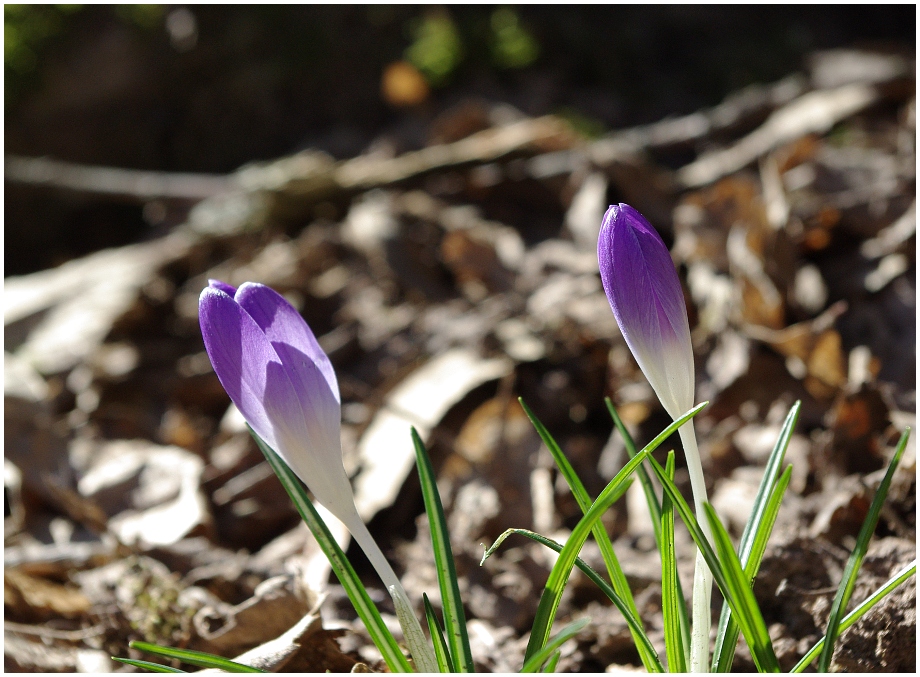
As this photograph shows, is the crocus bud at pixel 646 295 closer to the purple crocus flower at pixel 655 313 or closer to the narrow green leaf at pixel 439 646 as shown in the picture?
the purple crocus flower at pixel 655 313

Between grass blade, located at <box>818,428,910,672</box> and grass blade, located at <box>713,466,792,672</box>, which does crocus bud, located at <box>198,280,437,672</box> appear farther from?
grass blade, located at <box>818,428,910,672</box>

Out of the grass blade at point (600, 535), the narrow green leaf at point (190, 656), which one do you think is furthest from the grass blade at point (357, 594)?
the grass blade at point (600, 535)

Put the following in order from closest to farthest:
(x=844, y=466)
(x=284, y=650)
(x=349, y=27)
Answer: (x=284, y=650)
(x=844, y=466)
(x=349, y=27)

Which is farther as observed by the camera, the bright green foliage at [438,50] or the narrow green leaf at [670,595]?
the bright green foliage at [438,50]

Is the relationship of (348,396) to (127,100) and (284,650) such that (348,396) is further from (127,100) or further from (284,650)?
(127,100)

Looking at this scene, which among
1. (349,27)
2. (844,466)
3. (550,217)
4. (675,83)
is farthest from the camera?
(349,27)

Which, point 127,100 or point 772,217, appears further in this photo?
point 127,100

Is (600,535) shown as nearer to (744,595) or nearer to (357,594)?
(744,595)

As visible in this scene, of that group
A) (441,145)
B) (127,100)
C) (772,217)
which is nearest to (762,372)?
(772,217)
